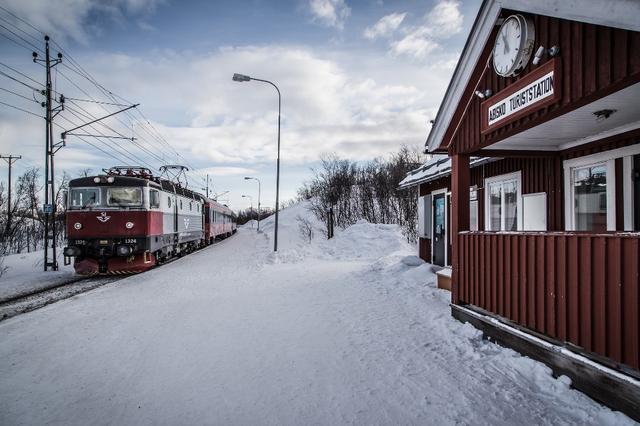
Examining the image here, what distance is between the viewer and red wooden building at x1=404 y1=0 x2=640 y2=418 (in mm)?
3324

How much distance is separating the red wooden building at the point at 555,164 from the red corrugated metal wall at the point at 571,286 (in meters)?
0.01

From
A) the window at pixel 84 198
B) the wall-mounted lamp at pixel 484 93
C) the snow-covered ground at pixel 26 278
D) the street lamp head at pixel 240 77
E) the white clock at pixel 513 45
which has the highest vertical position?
the street lamp head at pixel 240 77

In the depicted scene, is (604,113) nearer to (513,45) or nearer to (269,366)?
(513,45)

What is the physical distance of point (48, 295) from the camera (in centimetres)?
880

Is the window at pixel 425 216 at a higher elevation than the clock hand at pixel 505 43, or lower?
lower

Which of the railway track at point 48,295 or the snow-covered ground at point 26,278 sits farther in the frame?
the snow-covered ground at point 26,278

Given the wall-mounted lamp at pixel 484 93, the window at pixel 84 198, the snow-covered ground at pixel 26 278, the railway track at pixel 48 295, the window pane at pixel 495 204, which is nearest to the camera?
the wall-mounted lamp at pixel 484 93

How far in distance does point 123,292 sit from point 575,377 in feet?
29.8

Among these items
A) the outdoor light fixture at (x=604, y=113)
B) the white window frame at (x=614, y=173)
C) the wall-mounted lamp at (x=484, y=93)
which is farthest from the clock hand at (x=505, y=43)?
the white window frame at (x=614, y=173)

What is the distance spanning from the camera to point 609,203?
5621mm

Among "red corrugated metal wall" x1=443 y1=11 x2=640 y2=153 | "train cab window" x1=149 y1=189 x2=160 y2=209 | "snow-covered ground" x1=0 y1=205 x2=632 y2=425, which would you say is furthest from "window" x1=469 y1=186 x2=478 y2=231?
"train cab window" x1=149 y1=189 x2=160 y2=209

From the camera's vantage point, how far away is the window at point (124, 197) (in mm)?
11797

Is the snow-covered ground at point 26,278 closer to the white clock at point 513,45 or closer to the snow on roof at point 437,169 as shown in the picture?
the white clock at point 513,45

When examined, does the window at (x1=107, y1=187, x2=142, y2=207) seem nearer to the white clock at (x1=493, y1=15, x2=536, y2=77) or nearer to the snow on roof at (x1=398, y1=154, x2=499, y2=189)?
the snow on roof at (x1=398, y1=154, x2=499, y2=189)
